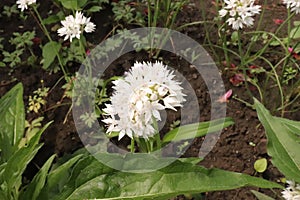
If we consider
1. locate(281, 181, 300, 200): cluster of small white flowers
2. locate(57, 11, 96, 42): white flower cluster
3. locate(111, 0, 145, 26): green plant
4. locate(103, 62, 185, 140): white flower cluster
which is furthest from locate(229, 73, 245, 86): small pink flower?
locate(103, 62, 185, 140): white flower cluster

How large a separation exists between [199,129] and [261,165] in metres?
0.36

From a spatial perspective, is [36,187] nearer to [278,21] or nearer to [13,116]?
[13,116]

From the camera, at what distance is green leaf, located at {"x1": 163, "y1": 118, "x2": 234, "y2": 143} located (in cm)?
118

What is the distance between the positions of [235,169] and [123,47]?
0.63 meters

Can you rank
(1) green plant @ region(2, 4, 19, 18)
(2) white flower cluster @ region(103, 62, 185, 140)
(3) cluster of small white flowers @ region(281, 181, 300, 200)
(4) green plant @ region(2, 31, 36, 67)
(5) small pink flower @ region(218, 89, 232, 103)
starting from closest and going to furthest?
(2) white flower cluster @ region(103, 62, 185, 140) < (3) cluster of small white flowers @ region(281, 181, 300, 200) < (5) small pink flower @ region(218, 89, 232, 103) < (4) green plant @ region(2, 31, 36, 67) < (1) green plant @ region(2, 4, 19, 18)

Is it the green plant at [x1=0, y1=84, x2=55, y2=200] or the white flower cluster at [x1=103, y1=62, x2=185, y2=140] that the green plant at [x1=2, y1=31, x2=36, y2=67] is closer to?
the green plant at [x1=0, y1=84, x2=55, y2=200]

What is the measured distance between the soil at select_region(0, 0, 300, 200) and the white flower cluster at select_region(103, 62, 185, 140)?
612 millimetres

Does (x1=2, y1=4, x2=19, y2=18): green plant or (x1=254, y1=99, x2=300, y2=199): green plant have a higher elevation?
(x1=2, y1=4, x2=19, y2=18): green plant

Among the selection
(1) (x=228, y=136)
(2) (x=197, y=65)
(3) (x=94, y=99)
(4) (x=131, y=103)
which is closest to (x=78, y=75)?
(3) (x=94, y=99)

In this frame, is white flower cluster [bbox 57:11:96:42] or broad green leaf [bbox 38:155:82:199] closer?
broad green leaf [bbox 38:155:82:199]

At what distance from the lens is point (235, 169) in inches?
58.6

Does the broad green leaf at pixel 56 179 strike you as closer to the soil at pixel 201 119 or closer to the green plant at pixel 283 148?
the soil at pixel 201 119

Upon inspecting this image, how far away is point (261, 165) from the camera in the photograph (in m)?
1.47

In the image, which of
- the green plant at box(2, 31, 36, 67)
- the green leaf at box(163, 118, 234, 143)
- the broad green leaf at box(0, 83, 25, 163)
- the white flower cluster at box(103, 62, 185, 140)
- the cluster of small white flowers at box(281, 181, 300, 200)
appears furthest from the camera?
the green plant at box(2, 31, 36, 67)
